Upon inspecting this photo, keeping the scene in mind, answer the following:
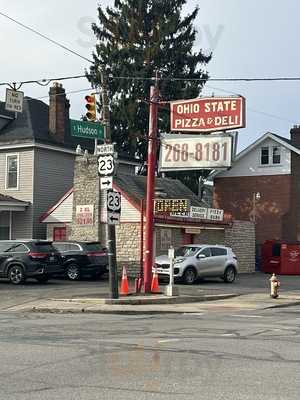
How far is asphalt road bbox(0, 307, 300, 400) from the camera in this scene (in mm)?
7633

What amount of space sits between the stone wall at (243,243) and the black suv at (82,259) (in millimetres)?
8963

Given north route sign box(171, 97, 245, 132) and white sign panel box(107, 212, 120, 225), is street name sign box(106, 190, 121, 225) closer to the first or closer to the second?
white sign panel box(107, 212, 120, 225)

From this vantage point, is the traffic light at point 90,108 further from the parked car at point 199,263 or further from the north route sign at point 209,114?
the parked car at point 199,263

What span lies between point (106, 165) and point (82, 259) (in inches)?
373

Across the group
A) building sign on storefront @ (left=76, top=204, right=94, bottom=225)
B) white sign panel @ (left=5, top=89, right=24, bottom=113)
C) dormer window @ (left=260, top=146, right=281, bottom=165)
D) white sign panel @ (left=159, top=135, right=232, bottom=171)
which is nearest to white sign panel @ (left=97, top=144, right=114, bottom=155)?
white sign panel @ (left=159, top=135, right=232, bottom=171)

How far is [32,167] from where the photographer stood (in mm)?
34719

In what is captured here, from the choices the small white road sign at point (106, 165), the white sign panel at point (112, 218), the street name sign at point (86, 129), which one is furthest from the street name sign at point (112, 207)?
the street name sign at point (86, 129)

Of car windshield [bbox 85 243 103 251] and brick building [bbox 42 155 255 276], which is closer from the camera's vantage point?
car windshield [bbox 85 243 103 251]

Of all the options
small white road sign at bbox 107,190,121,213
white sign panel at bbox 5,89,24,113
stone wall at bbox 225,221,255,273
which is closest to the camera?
small white road sign at bbox 107,190,121,213

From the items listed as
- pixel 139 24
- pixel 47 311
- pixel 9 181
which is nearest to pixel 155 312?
pixel 47 311

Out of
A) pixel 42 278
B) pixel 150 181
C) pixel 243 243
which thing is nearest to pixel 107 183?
pixel 150 181

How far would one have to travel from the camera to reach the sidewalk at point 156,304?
18172mm

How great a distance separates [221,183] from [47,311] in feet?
98.8

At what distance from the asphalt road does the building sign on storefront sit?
16298mm
